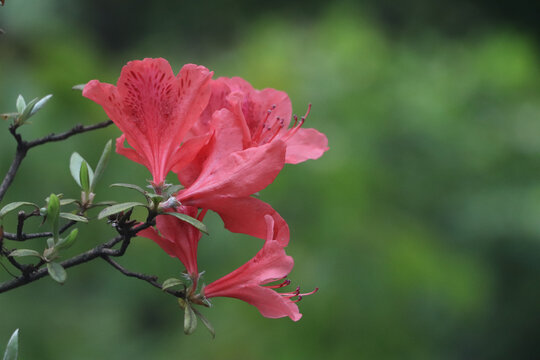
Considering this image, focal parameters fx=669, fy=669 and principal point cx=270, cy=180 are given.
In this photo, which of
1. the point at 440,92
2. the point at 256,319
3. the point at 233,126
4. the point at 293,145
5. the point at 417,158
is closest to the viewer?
the point at 233,126

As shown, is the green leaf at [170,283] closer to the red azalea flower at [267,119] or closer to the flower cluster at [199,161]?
the flower cluster at [199,161]

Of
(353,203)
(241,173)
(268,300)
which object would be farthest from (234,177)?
(353,203)

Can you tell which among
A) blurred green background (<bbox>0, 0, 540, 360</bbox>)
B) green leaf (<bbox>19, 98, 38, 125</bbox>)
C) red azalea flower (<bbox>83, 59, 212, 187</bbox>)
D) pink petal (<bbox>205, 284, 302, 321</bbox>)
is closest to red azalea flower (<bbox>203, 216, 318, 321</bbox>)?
pink petal (<bbox>205, 284, 302, 321</bbox>)

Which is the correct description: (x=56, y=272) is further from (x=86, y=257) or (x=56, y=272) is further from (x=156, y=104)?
(x=156, y=104)

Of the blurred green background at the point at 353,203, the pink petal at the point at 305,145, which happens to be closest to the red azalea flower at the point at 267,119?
the pink petal at the point at 305,145

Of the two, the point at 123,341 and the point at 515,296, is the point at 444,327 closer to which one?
the point at 515,296

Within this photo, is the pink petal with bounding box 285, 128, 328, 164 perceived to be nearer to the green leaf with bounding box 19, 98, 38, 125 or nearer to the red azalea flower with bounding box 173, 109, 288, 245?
the red azalea flower with bounding box 173, 109, 288, 245

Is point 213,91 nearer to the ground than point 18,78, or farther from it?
farther from it

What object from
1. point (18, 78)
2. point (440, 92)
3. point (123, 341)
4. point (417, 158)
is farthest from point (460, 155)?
point (18, 78)

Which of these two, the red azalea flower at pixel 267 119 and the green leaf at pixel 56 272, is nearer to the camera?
the green leaf at pixel 56 272
